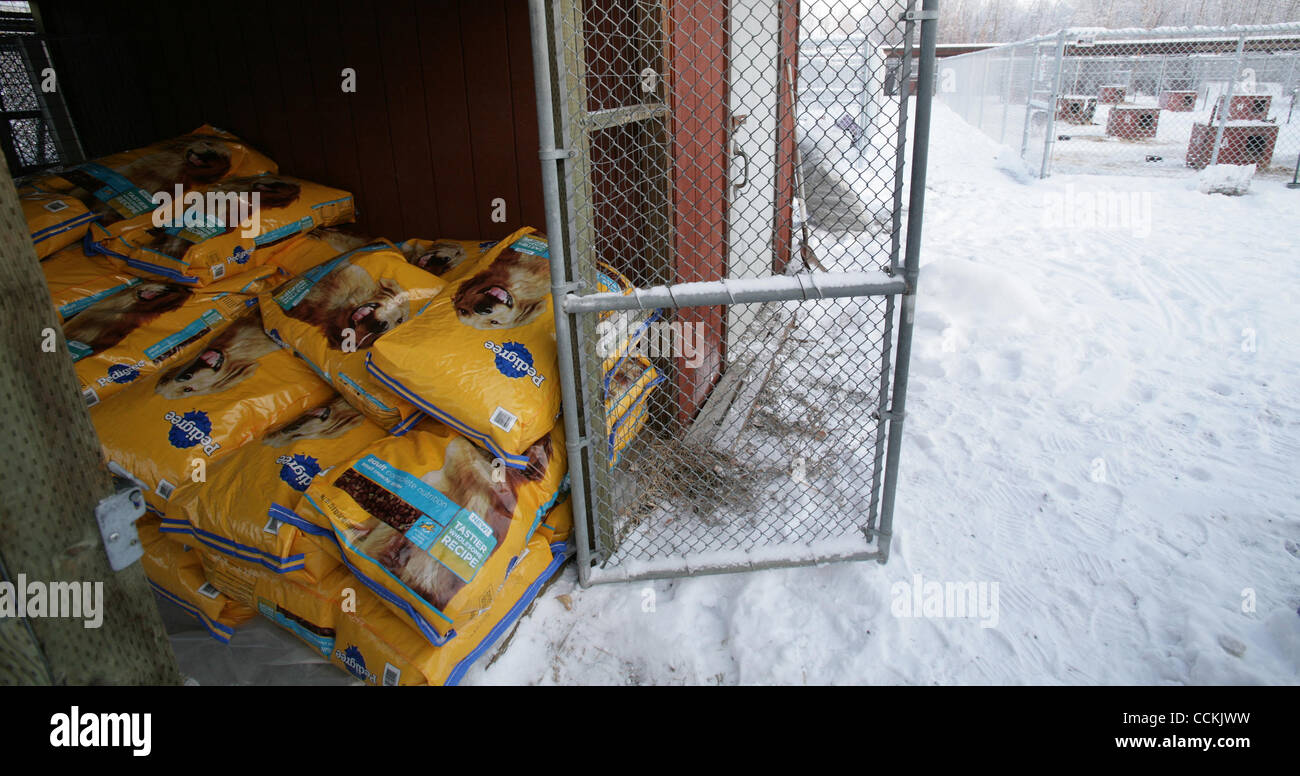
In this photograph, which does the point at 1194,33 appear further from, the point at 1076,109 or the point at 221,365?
the point at 221,365

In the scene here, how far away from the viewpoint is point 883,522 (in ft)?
8.68

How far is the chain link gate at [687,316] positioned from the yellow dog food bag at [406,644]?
388mm

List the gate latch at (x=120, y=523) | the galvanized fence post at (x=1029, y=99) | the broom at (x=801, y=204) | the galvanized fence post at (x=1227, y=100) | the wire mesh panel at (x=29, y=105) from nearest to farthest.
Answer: the gate latch at (x=120, y=523)
the wire mesh panel at (x=29, y=105)
the broom at (x=801, y=204)
the galvanized fence post at (x=1227, y=100)
the galvanized fence post at (x=1029, y=99)

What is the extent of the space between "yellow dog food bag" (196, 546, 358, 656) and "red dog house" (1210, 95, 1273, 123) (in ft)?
39.1

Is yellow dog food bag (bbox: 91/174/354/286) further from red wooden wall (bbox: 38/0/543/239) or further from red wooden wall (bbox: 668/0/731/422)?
red wooden wall (bbox: 668/0/731/422)

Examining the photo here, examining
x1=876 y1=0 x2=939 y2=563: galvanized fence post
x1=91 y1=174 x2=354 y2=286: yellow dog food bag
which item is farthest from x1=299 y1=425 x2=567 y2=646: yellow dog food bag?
x1=91 y1=174 x2=354 y2=286: yellow dog food bag

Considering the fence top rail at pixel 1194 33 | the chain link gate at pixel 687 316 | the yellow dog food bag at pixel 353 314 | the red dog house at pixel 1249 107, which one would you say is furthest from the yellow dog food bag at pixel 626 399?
the red dog house at pixel 1249 107

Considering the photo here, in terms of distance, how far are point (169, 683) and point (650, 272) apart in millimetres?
2217

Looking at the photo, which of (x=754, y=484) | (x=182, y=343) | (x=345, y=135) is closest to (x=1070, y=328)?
(x=754, y=484)

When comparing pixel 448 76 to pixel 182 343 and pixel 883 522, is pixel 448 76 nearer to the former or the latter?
pixel 182 343

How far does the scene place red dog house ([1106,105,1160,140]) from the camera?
12.2 m

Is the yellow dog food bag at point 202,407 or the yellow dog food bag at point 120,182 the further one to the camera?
the yellow dog food bag at point 120,182

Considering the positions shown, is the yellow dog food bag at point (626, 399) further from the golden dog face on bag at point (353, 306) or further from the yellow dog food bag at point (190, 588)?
the yellow dog food bag at point (190, 588)

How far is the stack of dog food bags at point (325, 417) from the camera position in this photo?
222 cm
